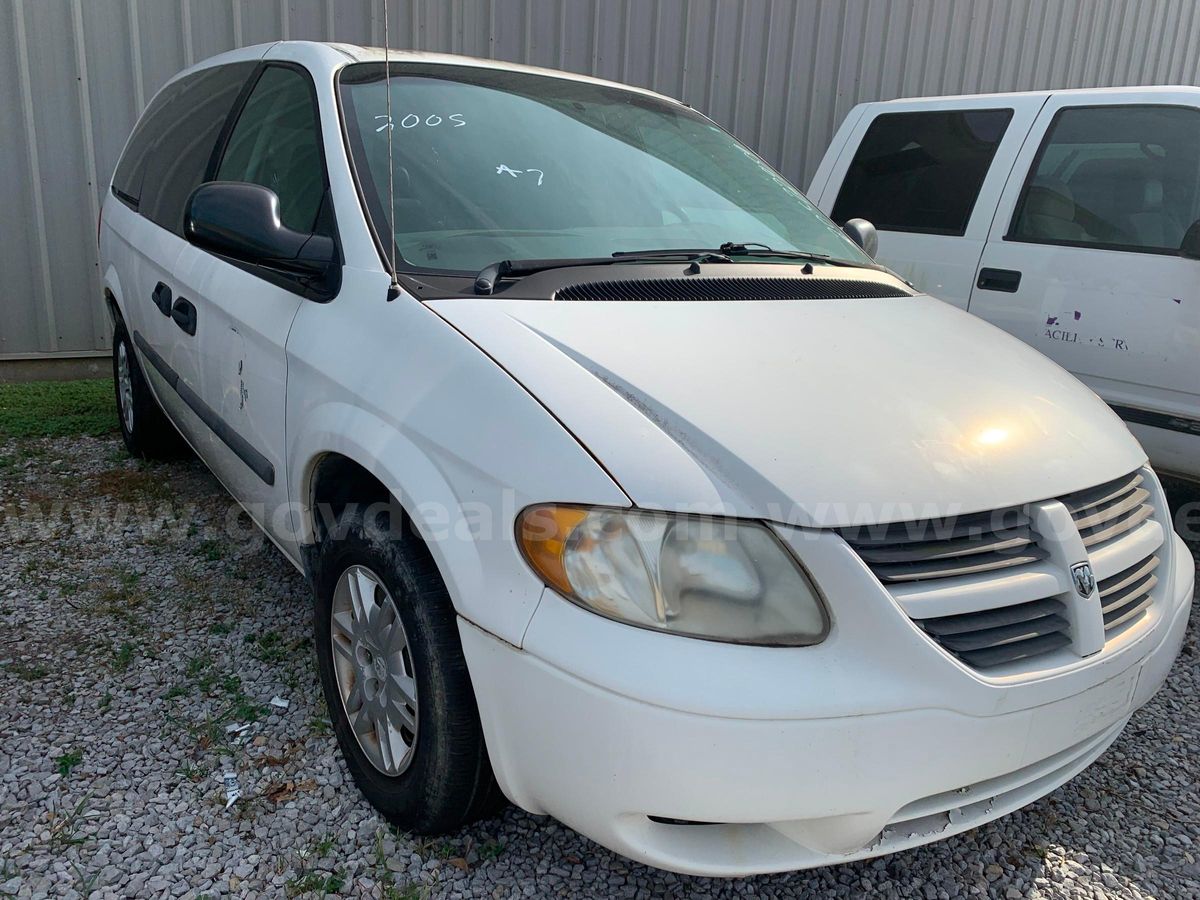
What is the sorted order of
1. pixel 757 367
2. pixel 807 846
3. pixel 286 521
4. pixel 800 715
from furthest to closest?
pixel 286 521, pixel 757 367, pixel 807 846, pixel 800 715

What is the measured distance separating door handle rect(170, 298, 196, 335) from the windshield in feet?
2.83

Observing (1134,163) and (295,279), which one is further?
(1134,163)

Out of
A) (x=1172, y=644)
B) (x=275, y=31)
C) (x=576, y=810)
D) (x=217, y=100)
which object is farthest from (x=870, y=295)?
(x=275, y=31)

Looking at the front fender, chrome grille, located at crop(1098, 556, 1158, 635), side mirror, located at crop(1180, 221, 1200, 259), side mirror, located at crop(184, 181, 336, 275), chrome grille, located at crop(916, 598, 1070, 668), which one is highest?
side mirror, located at crop(184, 181, 336, 275)

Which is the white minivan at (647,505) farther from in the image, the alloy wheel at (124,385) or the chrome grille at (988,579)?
the alloy wheel at (124,385)

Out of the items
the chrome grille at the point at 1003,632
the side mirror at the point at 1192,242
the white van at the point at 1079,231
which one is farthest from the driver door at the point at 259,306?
the side mirror at the point at 1192,242

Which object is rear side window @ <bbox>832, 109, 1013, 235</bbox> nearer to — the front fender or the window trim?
the window trim

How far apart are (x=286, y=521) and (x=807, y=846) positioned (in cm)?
150

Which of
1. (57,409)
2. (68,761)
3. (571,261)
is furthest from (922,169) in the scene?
(57,409)

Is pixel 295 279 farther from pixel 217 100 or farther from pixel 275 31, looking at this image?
pixel 275 31

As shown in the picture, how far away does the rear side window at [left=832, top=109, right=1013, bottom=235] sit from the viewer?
4.21 meters

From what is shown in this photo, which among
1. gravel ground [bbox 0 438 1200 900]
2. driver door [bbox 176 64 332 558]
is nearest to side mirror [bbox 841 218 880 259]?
gravel ground [bbox 0 438 1200 900]

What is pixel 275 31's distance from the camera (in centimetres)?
571

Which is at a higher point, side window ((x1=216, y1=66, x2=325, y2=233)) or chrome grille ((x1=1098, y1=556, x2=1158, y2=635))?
side window ((x1=216, y1=66, x2=325, y2=233))
